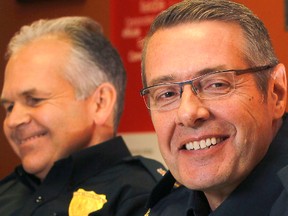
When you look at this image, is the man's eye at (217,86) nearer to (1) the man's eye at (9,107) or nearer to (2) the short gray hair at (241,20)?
(2) the short gray hair at (241,20)

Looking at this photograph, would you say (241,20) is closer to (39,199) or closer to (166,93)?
(166,93)

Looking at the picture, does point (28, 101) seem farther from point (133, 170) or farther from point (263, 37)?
point (263, 37)

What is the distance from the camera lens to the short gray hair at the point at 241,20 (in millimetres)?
1159

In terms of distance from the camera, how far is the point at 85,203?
5.38 feet

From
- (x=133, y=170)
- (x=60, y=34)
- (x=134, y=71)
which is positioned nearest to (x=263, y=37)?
(x=133, y=170)

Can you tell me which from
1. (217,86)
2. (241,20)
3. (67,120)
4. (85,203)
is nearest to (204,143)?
(217,86)

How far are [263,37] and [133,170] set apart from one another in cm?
72

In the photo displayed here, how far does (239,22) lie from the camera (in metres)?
1.17

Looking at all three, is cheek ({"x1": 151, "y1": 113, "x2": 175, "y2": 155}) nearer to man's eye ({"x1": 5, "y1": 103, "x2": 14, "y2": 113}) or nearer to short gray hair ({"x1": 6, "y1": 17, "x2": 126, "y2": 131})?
short gray hair ({"x1": 6, "y1": 17, "x2": 126, "y2": 131})

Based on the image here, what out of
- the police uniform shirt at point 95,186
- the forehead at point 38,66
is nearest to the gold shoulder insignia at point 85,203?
the police uniform shirt at point 95,186

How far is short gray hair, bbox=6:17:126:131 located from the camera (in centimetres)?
180

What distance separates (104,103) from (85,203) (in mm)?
351

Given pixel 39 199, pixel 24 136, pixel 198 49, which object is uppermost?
pixel 198 49

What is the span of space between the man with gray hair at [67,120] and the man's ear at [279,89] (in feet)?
1.92
